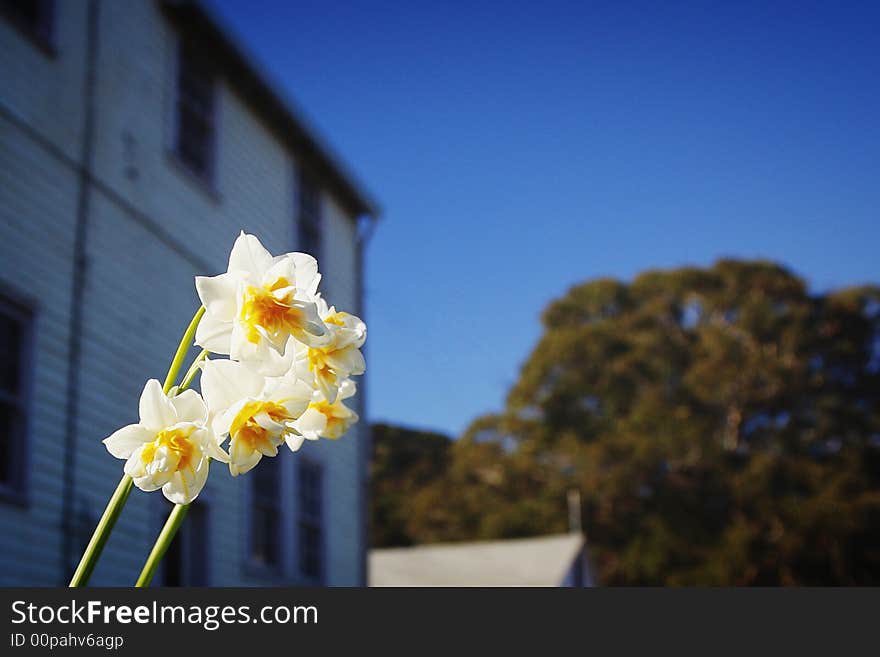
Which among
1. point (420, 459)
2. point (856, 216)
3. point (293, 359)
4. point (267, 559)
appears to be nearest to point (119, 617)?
point (293, 359)

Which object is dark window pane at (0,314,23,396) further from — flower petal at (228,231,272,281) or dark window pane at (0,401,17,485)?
flower petal at (228,231,272,281)

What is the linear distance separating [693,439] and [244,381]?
26.8m

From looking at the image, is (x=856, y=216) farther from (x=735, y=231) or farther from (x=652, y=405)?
(x=652, y=405)

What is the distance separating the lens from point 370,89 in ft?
88.7

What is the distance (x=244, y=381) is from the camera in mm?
1090

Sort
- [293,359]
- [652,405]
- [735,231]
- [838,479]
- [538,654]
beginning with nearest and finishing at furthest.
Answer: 1. [293,359]
2. [538,654]
3. [838,479]
4. [652,405]
5. [735,231]

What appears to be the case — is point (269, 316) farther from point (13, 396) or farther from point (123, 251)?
point (123, 251)

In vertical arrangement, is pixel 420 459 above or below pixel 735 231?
below

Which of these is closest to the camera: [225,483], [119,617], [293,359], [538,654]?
[293,359]

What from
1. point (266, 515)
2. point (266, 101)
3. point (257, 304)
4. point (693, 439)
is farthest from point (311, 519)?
point (693, 439)

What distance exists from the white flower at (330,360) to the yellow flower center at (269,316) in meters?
0.04

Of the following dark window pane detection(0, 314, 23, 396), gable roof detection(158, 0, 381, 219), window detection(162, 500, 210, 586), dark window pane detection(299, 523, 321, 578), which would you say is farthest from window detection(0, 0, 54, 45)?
dark window pane detection(299, 523, 321, 578)

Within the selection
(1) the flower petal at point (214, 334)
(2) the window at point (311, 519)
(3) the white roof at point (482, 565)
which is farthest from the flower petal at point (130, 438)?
(3) the white roof at point (482, 565)

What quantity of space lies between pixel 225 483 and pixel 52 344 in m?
2.38
